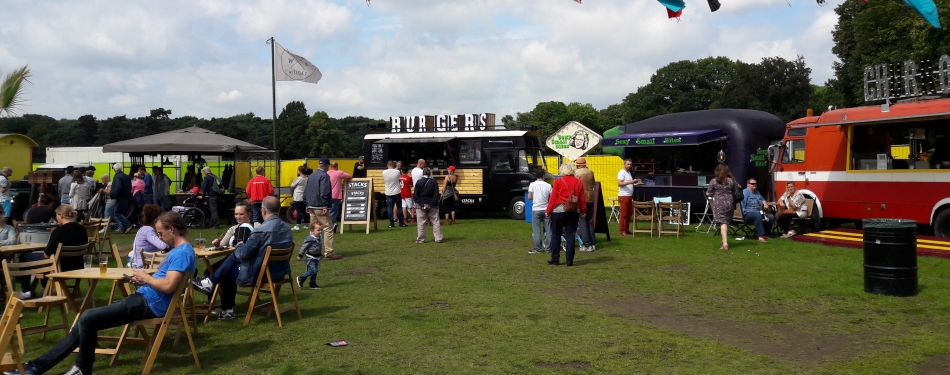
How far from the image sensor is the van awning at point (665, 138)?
17797 millimetres

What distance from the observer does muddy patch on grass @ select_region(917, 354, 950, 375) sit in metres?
5.66

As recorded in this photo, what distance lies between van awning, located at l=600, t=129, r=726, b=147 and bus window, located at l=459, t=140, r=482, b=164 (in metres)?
3.33

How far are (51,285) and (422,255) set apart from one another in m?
6.30

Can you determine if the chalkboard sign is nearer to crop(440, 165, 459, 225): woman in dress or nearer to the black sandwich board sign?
the black sandwich board sign

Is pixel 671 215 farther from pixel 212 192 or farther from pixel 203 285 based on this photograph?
pixel 212 192

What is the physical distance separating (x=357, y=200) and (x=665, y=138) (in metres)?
7.54

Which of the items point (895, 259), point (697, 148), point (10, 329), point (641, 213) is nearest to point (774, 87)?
point (697, 148)

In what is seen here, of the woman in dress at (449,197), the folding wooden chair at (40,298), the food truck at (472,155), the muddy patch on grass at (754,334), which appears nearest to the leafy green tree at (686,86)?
the food truck at (472,155)

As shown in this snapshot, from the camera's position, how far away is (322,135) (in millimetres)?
62594

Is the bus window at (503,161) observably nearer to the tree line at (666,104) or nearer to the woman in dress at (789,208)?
the woman in dress at (789,208)

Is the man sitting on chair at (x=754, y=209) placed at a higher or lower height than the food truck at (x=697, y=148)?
lower

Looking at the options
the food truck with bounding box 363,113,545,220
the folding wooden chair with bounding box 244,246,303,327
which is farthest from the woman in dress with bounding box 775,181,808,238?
the folding wooden chair with bounding box 244,246,303,327

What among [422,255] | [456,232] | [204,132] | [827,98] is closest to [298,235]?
[456,232]

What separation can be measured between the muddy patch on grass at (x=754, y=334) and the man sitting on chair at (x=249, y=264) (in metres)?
3.44
